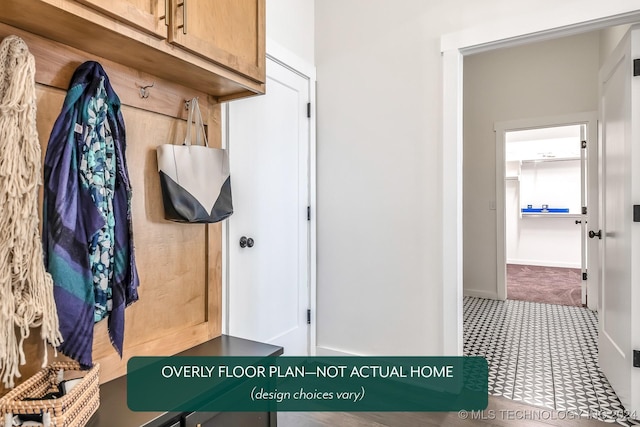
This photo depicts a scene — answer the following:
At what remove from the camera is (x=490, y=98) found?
14.9ft

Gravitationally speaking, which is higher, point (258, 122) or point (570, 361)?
point (258, 122)

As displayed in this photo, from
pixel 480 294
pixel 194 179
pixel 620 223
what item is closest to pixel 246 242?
pixel 194 179

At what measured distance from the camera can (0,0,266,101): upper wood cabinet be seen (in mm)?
959

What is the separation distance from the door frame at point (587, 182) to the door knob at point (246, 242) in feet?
11.7

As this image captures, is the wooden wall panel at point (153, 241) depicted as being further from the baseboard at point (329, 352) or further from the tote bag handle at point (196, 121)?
the baseboard at point (329, 352)

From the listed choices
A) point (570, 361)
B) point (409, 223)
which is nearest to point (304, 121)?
point (409, 223)

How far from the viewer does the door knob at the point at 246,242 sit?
6.45 feet

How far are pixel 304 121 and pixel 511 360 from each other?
2.31 metres

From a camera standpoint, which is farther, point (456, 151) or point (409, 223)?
point (409, 223)

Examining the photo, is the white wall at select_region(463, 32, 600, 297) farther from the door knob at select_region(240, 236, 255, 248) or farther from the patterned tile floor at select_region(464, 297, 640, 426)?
the door knob at select_region(240, 236, 255, 248)

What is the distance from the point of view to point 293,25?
8.00ft

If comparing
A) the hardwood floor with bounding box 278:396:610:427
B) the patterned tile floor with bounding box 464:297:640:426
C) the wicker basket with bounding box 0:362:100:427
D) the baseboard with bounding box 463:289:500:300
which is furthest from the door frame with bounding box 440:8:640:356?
the baseboard with bounding box 463:289:500:300

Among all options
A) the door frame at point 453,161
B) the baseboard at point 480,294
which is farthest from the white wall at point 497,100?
the door frame at point 453,161

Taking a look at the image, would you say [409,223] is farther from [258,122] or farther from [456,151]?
[258,122]
